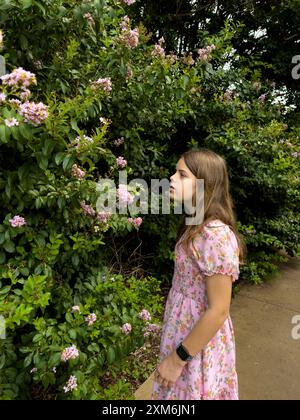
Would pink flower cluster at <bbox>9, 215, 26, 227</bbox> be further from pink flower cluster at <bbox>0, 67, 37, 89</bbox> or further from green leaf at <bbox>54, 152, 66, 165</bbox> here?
pink flower cluster at <bbox>0, 67, 37, 89</bbox>

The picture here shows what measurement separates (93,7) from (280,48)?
4392mm

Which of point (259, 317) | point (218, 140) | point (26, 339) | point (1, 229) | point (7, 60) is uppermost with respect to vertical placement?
point (7, 60)

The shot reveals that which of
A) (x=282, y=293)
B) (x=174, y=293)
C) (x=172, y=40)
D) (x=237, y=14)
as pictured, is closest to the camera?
(x=174, y=293)

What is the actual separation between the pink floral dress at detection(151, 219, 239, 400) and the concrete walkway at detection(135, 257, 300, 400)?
88 centimetres

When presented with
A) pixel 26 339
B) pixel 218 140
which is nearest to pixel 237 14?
pixel 218 140

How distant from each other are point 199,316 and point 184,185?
1.82 feet

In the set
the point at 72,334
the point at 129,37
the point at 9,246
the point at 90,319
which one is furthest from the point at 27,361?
the point at 129,37

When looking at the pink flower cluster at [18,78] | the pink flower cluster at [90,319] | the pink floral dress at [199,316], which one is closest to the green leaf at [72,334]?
the pink flower cluster at [90,319]

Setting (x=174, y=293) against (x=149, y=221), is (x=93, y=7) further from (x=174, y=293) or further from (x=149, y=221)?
(x=149, y=221)

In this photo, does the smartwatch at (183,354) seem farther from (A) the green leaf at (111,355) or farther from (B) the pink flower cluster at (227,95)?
(B) the pink flower cluster at (227,95)

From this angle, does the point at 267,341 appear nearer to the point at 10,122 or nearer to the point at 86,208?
the point at 86,208

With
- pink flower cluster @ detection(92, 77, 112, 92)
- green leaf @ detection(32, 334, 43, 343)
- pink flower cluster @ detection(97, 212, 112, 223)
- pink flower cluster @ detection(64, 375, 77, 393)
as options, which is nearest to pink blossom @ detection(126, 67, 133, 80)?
pink flower cluster @ detection(92, 77, 112, 92)

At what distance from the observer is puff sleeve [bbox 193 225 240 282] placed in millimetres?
1393

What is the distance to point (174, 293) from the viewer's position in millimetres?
1716
